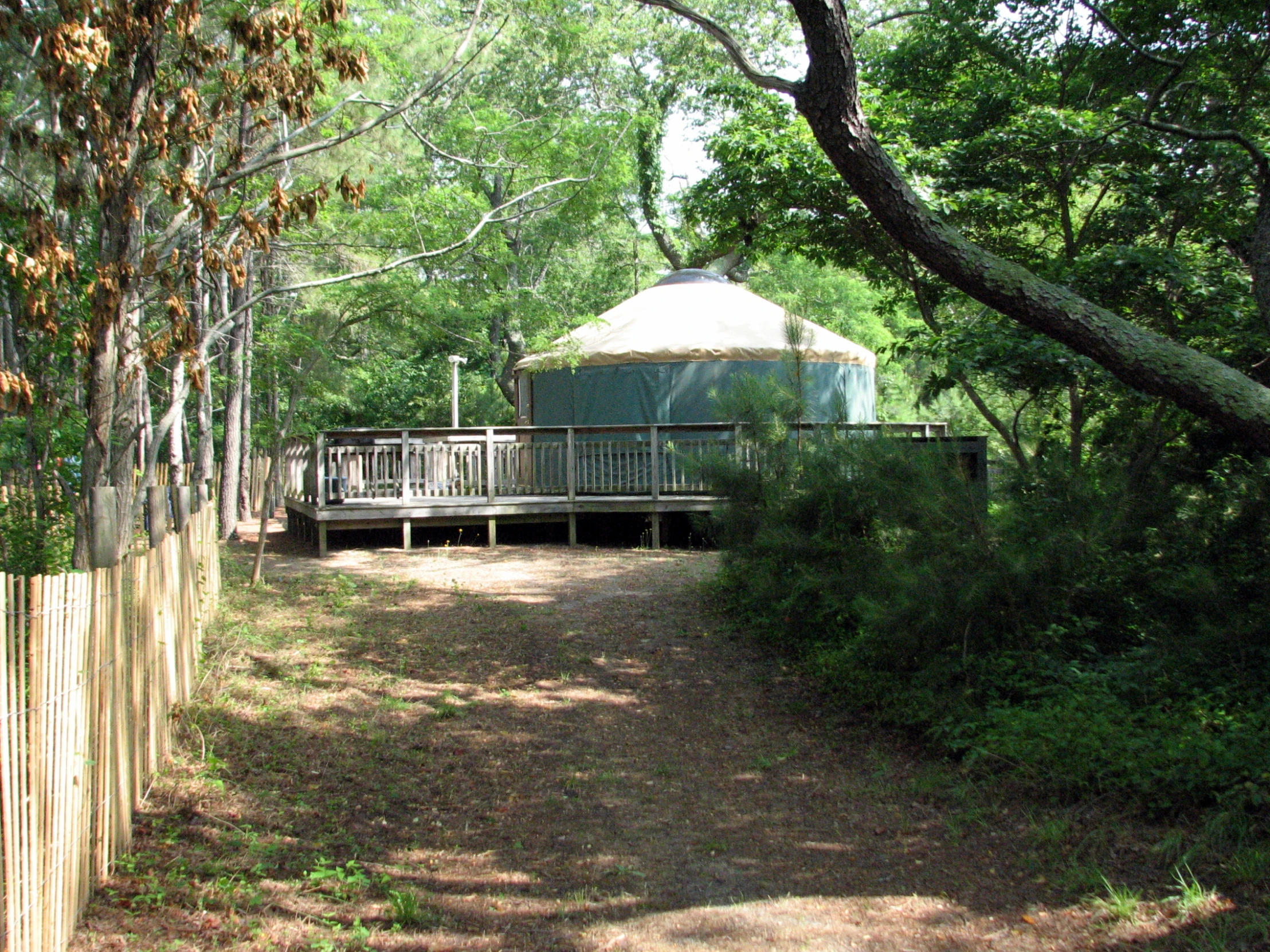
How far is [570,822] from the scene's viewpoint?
13.9 ft

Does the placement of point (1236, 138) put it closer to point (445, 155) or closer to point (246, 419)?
point (445, 155)

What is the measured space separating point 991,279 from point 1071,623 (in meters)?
1.84

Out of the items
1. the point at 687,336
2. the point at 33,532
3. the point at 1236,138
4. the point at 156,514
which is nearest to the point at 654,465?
the point at 687,336

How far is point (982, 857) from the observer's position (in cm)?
374

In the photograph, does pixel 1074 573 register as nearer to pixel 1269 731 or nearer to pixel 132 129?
pixel 1269 731

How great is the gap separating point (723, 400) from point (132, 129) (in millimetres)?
4287

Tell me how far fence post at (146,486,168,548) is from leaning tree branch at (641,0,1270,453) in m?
4.18

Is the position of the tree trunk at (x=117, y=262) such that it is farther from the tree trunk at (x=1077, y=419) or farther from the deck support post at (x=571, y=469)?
the deck support post at (x=571, y=469)

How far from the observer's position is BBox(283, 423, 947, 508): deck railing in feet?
36.4

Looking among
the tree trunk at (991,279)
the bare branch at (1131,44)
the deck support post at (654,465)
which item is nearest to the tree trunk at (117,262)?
the tree trunk at (991,279)

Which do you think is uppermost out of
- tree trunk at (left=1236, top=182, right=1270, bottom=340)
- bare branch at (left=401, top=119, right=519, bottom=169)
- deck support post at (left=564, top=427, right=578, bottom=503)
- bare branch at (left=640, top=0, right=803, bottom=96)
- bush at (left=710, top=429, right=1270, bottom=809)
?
bare branch at (left=401, top=119, right=519, bottom=169)

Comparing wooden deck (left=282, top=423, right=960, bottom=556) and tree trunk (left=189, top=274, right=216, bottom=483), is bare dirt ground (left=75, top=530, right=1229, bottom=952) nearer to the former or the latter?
wooden deck (left=282, top=423, right=960, bottom=556)

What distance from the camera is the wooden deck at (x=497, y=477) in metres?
11.1

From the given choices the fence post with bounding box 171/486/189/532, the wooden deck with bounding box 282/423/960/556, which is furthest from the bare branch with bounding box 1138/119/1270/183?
the wooden deck with bounding box 282/423/960/556
